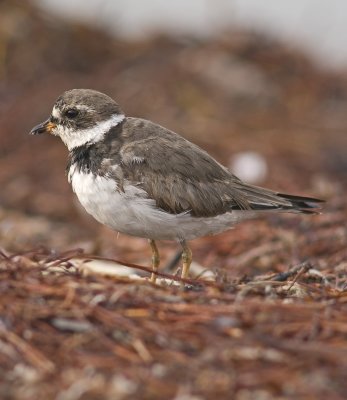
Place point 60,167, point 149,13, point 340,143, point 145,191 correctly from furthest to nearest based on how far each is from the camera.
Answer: point 149,13 < point 340,143 < point 60,167 < point 145,191

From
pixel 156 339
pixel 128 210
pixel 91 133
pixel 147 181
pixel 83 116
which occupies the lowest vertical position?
pixel 156 339

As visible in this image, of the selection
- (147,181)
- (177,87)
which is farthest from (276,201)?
(177,87)

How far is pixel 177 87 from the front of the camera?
1296cm

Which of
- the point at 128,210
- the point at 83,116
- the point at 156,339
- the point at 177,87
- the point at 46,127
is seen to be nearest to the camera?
the point at 156,339

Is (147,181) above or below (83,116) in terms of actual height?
below

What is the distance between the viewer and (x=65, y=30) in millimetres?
13711

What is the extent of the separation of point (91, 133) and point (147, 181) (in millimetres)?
720

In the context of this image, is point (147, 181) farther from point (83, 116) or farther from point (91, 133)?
point (83, 116)

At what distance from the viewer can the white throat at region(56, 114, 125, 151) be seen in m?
6.69

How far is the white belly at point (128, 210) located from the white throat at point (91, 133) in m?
0.31

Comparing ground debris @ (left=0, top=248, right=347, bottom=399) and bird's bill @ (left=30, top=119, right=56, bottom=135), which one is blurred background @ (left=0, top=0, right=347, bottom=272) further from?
ground debris @ (left=0, top=248, right=347, bottom=399)

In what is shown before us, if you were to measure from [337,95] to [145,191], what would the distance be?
8333 millimetres

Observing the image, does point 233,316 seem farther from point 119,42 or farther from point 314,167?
point 119,42

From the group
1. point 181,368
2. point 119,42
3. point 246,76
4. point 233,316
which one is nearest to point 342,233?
point 233,316
